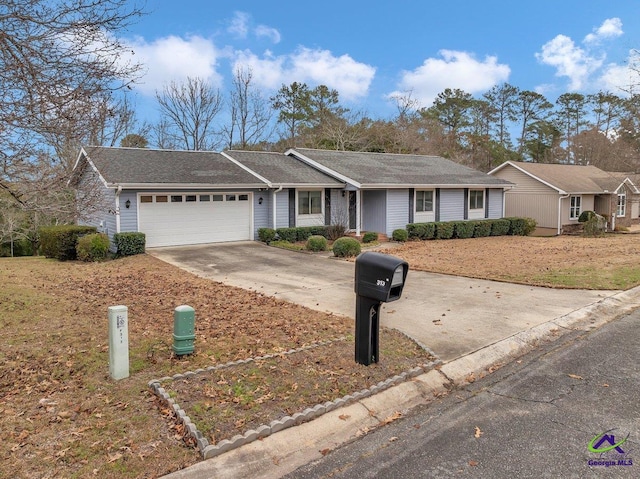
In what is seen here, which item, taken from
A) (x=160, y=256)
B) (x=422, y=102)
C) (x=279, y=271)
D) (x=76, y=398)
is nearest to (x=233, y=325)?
(x=76, y=398)

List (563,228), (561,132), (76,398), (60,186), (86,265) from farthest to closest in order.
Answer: (561,132)
(563,228)
(86,265)
(60,186)
(76,398)

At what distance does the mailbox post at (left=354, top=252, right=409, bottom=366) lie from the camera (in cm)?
455

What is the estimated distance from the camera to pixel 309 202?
2005 centimetres

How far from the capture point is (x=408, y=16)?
55.0 feet

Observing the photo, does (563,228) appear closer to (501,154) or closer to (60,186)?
(501,154)

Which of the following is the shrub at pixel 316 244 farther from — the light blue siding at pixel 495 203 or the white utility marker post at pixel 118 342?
the light blue siding at pixel 495 203

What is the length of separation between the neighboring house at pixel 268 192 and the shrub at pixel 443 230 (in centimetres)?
78

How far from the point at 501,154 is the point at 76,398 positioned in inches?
1807

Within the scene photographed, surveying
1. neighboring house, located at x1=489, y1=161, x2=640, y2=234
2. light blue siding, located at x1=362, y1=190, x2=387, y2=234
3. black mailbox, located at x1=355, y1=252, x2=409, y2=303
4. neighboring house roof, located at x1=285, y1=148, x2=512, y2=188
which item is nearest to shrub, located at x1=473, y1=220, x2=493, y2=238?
neighboring house roof, located at x1=285, y1=148, x2=512, y2=188

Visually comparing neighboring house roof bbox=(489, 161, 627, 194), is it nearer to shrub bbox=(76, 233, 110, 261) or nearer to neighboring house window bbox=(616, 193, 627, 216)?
neighboring house window bbox=(616, 193, 627, 216)

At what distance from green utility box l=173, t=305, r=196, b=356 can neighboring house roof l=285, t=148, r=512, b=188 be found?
14.9 m

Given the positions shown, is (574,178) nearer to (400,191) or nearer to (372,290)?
(400,191)

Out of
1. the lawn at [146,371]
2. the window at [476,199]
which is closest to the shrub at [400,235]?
the window at [476,199]

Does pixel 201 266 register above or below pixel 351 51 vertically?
below
